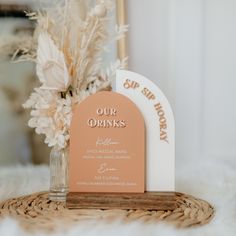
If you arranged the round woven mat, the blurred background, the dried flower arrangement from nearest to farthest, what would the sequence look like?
the round woven mat < the dried flower arrangement < the blurred background

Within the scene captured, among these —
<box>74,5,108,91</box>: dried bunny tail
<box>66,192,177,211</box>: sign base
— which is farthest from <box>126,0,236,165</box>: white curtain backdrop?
<box>66,192,177,211</box>: sign base

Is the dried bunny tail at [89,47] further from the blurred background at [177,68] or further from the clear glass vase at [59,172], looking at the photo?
the blurred background at [177,68]

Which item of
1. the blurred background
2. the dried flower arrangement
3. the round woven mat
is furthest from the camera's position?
the blurred background

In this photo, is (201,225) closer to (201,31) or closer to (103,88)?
(103,88)

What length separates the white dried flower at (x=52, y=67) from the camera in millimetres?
798

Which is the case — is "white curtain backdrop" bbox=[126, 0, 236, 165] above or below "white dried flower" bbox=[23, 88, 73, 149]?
above

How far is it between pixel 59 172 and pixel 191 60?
1.64 ft

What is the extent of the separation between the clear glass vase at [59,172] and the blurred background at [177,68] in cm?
29

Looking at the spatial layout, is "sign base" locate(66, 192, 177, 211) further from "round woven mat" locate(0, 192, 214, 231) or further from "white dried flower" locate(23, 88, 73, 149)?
"white dried flower" locate(23, 88, 73, 149)

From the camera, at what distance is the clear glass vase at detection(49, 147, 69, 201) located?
0.86 metres

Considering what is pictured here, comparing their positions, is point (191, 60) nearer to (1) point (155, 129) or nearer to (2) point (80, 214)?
(1) point (155, 129)

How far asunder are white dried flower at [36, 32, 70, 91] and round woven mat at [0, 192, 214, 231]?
0.72 feet

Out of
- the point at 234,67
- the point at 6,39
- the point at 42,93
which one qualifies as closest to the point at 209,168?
the point at 234,67

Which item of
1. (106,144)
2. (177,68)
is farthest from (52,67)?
(177,68)
